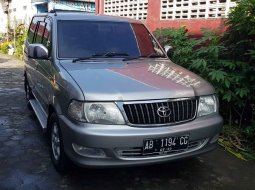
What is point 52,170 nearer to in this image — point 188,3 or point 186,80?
point 186,80

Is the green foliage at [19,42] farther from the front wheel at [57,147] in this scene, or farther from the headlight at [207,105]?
the headlight at [207,105]

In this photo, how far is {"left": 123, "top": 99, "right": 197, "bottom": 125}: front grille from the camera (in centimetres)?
308

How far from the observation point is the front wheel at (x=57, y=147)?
11.6 ft

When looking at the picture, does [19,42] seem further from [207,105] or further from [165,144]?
[165,144]

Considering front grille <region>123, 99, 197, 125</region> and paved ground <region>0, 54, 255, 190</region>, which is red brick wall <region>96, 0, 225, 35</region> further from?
front grille <region>123, 99, 197, 125</region>

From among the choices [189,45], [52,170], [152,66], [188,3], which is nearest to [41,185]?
[52,170]

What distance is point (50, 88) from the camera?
3.99 meters

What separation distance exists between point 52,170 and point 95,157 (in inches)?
39.1

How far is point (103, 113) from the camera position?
3057mm

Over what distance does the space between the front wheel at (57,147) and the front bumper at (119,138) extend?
24 cm

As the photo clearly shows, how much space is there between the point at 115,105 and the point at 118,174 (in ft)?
3.53

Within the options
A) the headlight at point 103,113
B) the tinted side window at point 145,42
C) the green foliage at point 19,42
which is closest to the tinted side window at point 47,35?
the tinted side window at point 145,42

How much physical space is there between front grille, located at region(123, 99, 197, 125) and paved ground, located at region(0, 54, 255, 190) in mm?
814

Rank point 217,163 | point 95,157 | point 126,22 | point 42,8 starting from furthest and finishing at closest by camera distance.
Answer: point 42,8 → point 126,22 → point 217,163 → point 95,157
